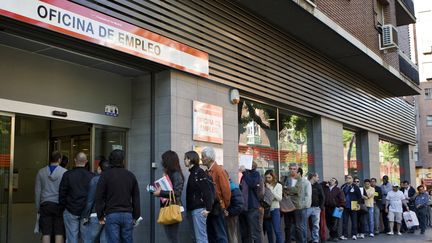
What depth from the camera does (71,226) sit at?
7375 millimetres

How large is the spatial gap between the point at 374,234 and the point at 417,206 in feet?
8.48

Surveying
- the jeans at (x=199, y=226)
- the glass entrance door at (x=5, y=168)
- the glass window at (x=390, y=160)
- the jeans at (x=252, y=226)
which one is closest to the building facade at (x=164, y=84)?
the glass entrance door at (x=5, y=168)

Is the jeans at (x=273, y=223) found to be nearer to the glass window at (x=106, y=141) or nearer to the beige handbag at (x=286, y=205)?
the beige handbag at (x=286, y=205)

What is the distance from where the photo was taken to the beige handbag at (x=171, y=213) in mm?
7527

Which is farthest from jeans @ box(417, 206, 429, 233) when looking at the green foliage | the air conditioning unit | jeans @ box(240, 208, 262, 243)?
jeans @ box(240, 208, 262, 243)

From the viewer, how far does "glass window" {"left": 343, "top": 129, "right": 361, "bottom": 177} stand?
17.2 meters

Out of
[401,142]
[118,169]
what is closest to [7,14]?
[118,169]

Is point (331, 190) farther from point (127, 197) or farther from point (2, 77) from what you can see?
point (2, 77)

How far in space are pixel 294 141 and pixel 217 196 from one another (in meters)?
6.44

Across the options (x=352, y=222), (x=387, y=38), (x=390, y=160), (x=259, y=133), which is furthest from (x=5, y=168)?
(x=390, y=160)

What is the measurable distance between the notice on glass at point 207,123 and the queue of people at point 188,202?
0.86m

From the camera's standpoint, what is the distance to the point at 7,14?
6246 mm

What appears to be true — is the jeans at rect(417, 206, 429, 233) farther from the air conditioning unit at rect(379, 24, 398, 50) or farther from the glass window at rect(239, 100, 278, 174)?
the glass window at rect(239, 100, 278, 174)

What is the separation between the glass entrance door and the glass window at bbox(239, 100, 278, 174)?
208 inches
